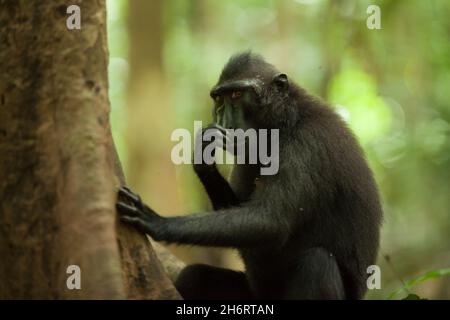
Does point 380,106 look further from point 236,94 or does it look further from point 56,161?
point 56,161

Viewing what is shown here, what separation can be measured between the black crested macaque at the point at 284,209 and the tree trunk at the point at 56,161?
710 mm

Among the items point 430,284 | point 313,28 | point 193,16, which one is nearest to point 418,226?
point 430,284

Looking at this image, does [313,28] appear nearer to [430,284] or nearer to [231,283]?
[430,284]

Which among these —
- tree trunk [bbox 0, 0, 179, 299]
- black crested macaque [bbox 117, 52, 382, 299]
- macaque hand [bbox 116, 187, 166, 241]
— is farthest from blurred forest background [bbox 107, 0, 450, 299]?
tree trunk [bbox 0, 0, 179, 299]

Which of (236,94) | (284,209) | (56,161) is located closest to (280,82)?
(236,94)

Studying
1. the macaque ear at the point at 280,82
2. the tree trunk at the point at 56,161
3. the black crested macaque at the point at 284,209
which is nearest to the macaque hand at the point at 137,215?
the black crested macaque at the point at 284,209

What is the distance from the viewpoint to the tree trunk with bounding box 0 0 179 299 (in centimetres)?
425

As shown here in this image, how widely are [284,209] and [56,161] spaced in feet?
6.88

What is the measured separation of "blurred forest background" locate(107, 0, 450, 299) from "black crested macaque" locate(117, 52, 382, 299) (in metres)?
4.45

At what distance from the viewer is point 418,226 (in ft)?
47.6

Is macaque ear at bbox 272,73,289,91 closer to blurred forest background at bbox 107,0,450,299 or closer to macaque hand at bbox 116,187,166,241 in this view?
macaque hand at bbox 116,187,166,241

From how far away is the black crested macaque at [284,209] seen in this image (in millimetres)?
5660

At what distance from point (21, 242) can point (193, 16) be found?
14398mm

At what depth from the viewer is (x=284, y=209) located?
5805 millimetres
